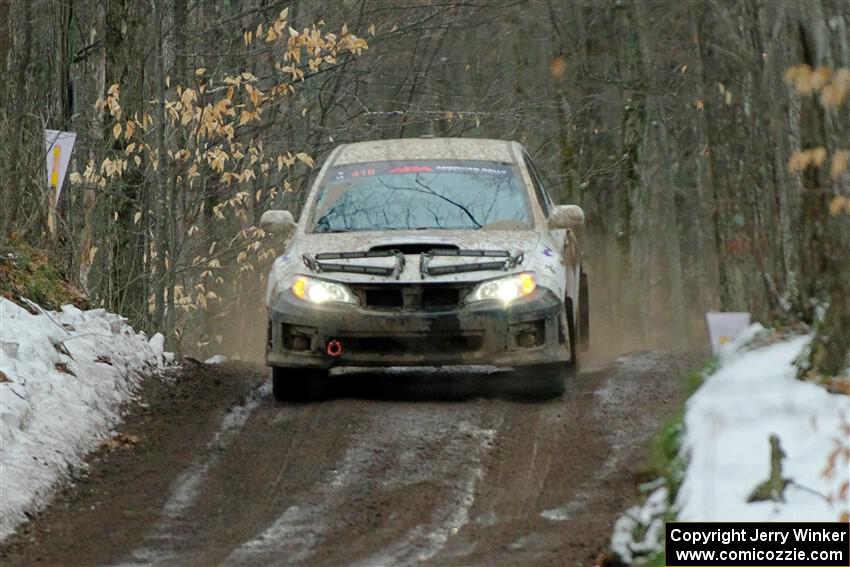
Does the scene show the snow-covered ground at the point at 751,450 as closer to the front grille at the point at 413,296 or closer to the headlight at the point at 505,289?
the headlight at the point at 505,289

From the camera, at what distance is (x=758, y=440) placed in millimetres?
6414

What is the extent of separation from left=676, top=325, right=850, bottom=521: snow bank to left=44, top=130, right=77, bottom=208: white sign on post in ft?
22.0

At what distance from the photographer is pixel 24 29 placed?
13461mm

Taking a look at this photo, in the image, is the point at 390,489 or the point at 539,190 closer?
the point at 390,489

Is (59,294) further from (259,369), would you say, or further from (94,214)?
(94,214)

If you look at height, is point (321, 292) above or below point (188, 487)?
above

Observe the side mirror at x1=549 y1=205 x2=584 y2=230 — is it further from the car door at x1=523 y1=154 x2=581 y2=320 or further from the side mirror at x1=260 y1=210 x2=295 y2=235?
the side mirror at x1=260 y1=210 x2=295 y2=235

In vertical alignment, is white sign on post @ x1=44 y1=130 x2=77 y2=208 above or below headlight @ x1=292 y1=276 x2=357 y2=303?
above

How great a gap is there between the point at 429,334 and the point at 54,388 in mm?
2503

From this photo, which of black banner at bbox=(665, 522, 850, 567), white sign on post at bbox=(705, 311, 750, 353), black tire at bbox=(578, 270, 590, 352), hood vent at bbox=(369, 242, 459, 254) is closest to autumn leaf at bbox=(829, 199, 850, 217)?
white sign on post at bbox=(705, 311, 750, 353)

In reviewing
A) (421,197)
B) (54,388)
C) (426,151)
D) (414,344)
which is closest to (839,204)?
(414,344)

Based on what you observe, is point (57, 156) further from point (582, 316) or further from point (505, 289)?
point (582, 316)

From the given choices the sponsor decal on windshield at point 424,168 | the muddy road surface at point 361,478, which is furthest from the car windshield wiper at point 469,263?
the sponsor decal on windshield at point 424,168

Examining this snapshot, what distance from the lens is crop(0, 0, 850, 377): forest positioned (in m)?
7.98
